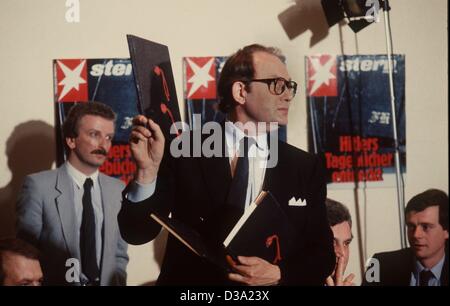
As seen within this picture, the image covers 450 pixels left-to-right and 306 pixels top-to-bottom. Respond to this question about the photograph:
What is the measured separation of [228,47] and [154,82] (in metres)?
0.58

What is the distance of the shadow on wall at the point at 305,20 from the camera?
8.20ft

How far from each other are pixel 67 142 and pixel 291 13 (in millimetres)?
1195

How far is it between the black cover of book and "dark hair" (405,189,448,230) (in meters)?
1.17

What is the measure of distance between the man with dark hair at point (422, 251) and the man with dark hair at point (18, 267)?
1506 millimetres

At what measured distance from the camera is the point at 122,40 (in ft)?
8.11

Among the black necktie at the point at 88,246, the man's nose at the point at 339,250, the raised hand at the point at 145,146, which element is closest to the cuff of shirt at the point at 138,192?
the raised hand at the point at 145,146

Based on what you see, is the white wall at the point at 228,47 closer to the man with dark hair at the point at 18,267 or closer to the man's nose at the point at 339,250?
the man's nose at the point at 339,250

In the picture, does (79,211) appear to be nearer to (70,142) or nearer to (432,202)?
(70,142)

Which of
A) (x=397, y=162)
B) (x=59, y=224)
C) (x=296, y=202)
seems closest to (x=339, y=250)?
(x=296, y=202)

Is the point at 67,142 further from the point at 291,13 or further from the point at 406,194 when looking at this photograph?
the point at 406,194

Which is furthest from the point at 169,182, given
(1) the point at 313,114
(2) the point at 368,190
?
(2) the point at 368,190

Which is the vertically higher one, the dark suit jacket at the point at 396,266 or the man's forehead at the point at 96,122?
the man's forehead at the point at 96,122

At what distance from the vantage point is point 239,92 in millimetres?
2344

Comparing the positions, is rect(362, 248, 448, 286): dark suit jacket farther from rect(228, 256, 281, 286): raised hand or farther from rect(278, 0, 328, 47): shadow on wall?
rect(278, 0, 328, 47): shadow on wall
